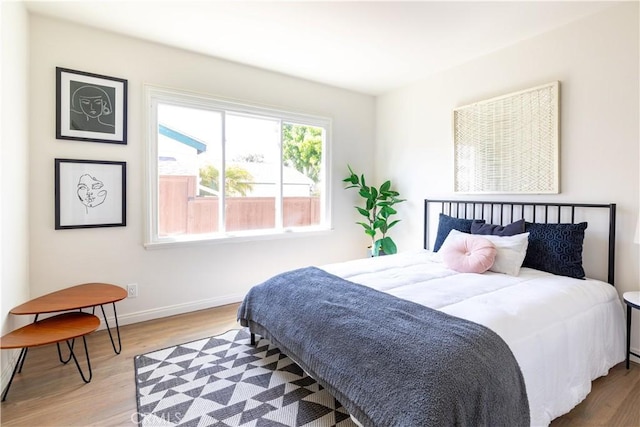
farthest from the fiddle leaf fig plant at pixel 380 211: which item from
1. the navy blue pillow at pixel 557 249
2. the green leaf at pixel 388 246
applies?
the navy blue pillow at pixel 557 249

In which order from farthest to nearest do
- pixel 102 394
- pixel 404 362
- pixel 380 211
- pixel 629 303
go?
pixel 380 211 → pixel 629 303 → pixel 102 394 → pixel 404 362

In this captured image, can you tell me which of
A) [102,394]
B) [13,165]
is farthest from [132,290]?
[13,165]

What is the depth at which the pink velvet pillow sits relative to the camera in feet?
7.82

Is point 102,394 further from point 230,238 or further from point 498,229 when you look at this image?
point 498,229

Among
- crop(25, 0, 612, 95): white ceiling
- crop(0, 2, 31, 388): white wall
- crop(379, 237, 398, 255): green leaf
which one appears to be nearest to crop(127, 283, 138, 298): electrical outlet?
crop(0, 2, 31, 388): white wall

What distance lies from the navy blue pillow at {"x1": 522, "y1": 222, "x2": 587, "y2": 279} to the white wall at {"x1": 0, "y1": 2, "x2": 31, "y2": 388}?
11.6ft

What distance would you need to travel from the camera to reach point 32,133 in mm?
2432

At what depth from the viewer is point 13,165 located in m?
2.06

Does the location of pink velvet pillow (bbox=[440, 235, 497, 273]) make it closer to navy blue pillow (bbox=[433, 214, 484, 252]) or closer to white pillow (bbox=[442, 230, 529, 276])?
white pillow (bbox=[442, 230, 529, 276])

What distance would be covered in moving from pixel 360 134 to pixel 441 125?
3.61ft

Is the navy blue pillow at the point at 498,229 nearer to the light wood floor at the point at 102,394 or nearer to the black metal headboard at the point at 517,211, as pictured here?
the black metal headboard at the point at 517,211

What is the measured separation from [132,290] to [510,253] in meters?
3.17

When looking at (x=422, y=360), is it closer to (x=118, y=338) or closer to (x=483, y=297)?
(x=483, y=297)

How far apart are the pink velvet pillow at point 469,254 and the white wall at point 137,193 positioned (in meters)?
1.80
